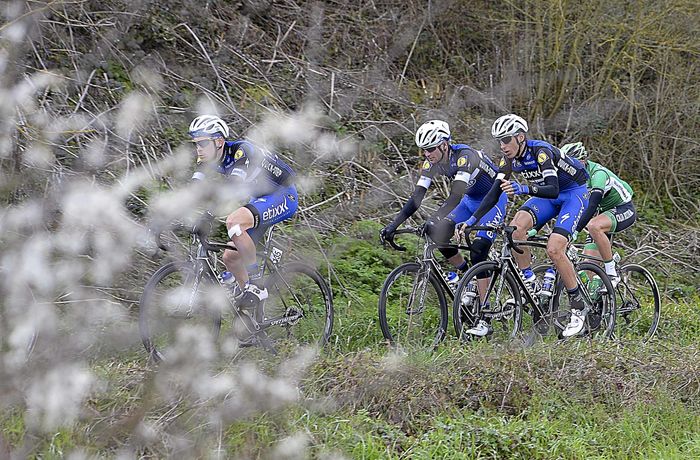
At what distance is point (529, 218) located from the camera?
357 inches

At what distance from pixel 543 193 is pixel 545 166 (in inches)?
10.7

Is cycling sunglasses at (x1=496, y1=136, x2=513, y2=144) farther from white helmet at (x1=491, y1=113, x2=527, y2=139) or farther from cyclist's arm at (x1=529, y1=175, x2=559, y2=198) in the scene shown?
cyclist's arm at (x1=529, y1=175, x2=559, y2=198)

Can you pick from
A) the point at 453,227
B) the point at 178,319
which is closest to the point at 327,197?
the point at 453,227

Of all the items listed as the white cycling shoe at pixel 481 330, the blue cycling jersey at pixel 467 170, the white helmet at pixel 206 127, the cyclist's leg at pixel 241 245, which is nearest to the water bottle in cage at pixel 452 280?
the white cycling shoe at pixel 481 330

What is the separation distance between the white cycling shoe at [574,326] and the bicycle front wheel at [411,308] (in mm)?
1239

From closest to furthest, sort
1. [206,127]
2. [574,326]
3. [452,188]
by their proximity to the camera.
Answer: [206,127], [452,188], [574,326]

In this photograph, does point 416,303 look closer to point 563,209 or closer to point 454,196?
point 454,196

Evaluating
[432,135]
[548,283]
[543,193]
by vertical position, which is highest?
[432,135]

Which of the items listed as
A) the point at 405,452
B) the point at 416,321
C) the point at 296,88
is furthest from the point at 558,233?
the point at 296,88

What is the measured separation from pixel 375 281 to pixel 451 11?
663cm

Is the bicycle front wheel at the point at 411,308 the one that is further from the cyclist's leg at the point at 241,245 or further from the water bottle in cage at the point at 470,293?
the cyclist's leg at the point at 241,245

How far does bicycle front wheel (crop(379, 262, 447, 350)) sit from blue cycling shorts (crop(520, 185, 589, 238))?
1363 millimetres

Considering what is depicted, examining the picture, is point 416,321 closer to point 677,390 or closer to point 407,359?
point 407,359

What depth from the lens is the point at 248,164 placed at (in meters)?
7.25
